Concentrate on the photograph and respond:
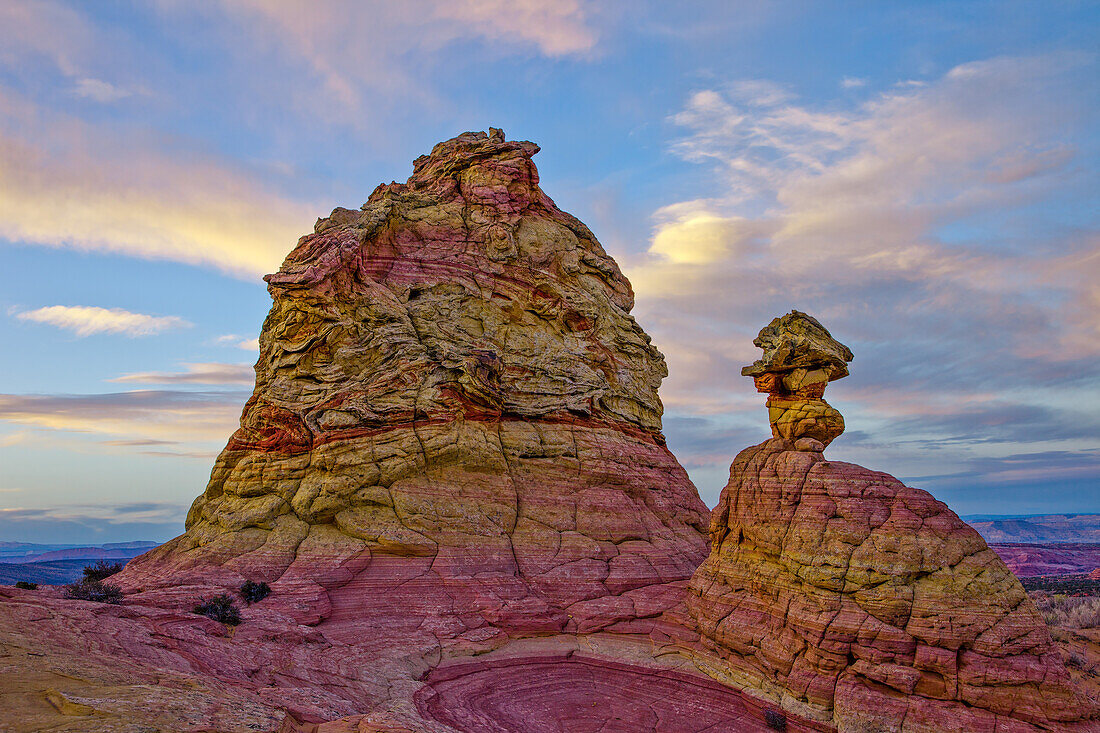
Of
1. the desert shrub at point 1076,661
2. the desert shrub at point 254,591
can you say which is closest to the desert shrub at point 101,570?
the desert shrub at point 254,591

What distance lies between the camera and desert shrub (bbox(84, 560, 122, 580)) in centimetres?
2697

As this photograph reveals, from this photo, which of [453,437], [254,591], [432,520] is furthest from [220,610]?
[453,437]

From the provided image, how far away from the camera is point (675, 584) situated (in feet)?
89.3

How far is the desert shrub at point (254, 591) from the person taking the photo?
22.5 meters

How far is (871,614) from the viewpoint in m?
18.0

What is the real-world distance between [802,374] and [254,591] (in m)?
21.0

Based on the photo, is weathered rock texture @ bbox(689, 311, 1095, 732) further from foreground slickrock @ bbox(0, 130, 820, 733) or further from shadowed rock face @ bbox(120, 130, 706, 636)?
shadowed rock face @ bbox(120, 130, 706, 636)

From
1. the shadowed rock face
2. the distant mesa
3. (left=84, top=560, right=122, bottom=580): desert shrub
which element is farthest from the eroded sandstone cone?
(left=84, top=560, right=122, bottom=580): desert shrub

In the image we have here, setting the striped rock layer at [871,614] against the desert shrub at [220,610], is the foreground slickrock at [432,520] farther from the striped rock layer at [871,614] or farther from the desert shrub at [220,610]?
the striped rock layer at [871,614]

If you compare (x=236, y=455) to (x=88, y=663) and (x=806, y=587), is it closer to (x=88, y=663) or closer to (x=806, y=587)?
(x=88, y=663)

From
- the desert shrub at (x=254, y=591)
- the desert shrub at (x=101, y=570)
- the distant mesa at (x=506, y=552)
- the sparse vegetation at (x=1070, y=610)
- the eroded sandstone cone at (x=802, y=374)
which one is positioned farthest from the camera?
the sparse vegetation at (x=1070, y=610)

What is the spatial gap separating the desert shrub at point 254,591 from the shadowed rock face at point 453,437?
41cm

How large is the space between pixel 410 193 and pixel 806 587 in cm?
2829

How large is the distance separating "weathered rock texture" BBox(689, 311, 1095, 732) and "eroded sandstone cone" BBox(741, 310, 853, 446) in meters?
0.42
